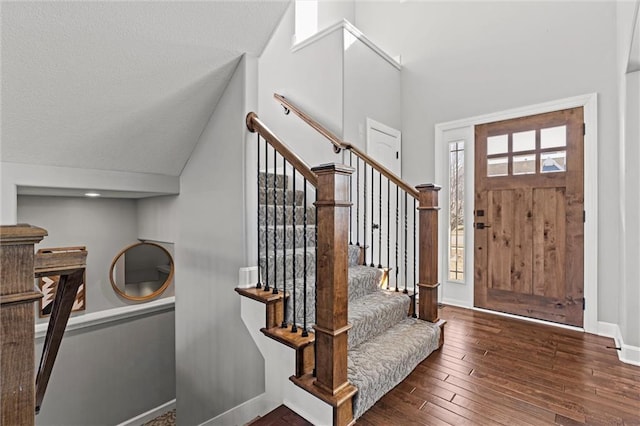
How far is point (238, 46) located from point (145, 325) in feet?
11.9

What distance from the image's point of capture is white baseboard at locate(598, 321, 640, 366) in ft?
7.48

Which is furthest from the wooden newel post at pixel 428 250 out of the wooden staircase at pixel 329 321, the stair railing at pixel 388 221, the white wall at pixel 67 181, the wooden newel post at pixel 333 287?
the white wall at pixel 67 181

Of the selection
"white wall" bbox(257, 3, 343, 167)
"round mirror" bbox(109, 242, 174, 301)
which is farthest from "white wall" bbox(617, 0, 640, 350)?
"round mirror" bbox(109, 242, 174, 301)

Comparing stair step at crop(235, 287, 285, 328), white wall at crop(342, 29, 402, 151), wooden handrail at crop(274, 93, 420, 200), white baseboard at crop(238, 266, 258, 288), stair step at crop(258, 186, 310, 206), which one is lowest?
stair step at crop(235, 287, 285, 328)

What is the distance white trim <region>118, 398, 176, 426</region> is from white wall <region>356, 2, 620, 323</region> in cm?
432

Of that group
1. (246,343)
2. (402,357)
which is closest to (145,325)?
(246,343)

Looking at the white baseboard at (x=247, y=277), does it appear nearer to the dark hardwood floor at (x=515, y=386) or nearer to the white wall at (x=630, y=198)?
the dark hardwood floor at (x=515, y=386)

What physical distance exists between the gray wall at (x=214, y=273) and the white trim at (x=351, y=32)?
154 centimetres

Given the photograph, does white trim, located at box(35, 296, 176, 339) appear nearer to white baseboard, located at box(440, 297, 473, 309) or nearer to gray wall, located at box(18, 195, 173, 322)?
gray wall, located at box(18, 195, 173, 322)

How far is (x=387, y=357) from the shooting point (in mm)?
1992

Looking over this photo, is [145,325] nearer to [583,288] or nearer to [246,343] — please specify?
[246,343]

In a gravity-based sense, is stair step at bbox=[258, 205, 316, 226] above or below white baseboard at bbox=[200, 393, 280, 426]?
above

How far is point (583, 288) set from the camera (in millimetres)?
2926

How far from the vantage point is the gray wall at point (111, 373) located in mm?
3535
